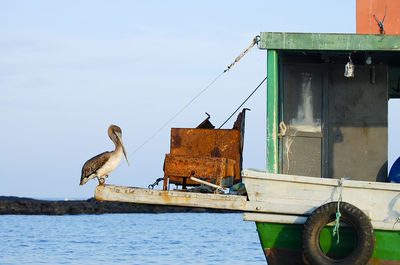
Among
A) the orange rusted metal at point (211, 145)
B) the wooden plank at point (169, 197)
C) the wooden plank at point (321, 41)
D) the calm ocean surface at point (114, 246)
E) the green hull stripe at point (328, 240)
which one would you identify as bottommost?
the calm ocean surface at point (114, 246)

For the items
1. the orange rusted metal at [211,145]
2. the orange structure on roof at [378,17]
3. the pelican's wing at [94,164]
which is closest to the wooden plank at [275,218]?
the orange rusted metal at [211,145]

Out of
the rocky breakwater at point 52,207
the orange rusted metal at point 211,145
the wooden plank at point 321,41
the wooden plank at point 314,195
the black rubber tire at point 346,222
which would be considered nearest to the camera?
the black rubber tire at point 346,222

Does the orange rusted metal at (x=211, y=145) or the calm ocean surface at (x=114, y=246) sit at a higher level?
the orange rusted metal at (x=211, y=145)

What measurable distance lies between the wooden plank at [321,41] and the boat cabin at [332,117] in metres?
1.34

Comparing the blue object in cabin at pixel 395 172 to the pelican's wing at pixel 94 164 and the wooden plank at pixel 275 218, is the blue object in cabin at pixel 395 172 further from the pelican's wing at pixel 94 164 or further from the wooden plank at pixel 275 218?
the pelican's wing at pixel 94 164

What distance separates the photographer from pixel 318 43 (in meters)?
10.4

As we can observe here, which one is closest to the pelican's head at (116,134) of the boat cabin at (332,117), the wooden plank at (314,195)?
the wooden plank at (314,195)

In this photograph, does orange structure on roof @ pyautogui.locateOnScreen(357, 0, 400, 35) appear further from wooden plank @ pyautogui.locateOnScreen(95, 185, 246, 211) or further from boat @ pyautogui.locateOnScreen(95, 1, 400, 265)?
wooden plank @ pyautogui.locateOnScreen(95, 185, 246, 211)

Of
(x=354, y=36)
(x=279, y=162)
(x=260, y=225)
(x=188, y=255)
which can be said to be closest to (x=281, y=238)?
(x=260, y=225)

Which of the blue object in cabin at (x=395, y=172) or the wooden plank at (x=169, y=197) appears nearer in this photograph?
the wooden plank at (x=169, y=197)

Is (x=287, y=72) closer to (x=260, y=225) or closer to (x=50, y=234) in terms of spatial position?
(x=260, y=225)

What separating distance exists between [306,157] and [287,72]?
1.35 m

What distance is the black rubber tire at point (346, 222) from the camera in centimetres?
942

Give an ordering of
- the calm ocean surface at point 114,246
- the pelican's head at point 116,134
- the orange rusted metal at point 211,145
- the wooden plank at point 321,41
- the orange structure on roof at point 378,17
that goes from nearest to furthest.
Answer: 1. the wooden plank at point 321,41
2. the pelican's head at point 116,134
3. the orange rusted metal at point 211,145
4. the orange structure on roof at point 378,17
5. the calm ocean surface at point 114,246
